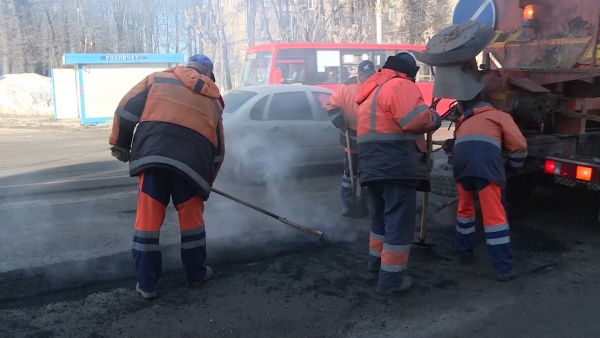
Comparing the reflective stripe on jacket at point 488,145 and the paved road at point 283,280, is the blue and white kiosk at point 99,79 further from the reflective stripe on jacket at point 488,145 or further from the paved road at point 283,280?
the reflective stripe on jacket at point 488,145

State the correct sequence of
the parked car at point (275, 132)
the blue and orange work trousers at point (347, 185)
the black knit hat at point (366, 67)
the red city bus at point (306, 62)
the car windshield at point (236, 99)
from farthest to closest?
the red city bus at point (306, 62) → the car windshield at point (236, 99) → the parked car at point (275, 132) → the blue and orange work trousers at point (347, 185) → the black knit hat at point (366, 67)

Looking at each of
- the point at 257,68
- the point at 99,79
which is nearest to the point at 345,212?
the point at 257,68

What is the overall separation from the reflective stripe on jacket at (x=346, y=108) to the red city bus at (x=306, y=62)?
9626 mm

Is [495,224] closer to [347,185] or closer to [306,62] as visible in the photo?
[347,185]

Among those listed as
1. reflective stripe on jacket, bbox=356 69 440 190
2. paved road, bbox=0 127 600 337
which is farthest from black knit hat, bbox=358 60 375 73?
reflective stripe on jacket, bbox=356 69 440 190

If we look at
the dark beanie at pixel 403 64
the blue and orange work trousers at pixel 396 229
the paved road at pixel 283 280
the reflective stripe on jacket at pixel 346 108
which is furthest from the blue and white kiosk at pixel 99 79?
the blue and orange work trousers at pixel 396 229

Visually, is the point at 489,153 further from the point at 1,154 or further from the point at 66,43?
the point at 66,43

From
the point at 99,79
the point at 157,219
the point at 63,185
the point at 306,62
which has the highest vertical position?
the point at 306,62

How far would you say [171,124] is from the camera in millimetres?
3537

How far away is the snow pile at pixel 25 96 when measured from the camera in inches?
1051

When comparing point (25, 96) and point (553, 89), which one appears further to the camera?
point (25, 96)

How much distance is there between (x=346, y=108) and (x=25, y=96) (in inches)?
1081

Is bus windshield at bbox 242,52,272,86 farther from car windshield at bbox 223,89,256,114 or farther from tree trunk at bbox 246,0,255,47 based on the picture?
car windshield at bbox 223,89,256,114

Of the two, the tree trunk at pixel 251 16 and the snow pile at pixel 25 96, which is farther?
the snow pile at pixel 25 96
